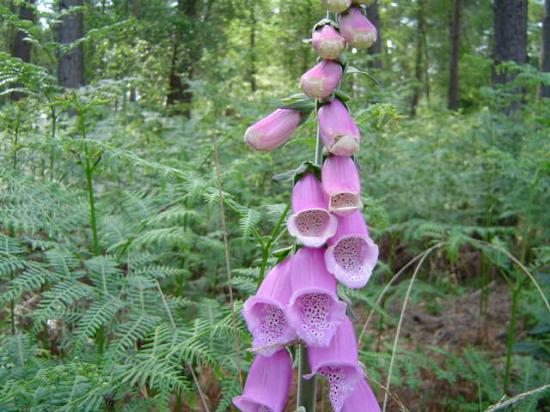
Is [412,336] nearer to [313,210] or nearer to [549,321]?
[549,321]

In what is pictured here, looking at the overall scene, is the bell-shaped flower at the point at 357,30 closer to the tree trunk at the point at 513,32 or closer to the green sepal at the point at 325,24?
the green sepal at the point at 325,24

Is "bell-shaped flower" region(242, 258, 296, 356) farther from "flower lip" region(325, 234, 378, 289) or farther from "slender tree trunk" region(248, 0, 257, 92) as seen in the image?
"slender tree trunk" region(248, 0, 257, 92)

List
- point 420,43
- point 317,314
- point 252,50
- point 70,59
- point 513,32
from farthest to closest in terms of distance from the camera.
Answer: point 420,43 → point 252,50 → point 513,32 → point 70,59 → point 317,314

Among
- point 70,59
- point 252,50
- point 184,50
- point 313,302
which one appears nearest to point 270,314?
point 313,302

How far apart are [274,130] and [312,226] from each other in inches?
11.3

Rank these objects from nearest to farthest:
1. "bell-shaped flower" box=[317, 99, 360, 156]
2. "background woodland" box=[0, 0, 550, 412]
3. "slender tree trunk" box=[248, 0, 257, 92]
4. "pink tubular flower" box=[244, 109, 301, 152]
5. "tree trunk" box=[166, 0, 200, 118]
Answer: "bell-shaped flower" box=[317, 99, 360, 156], "pink tubular flower" box=[244, 109, 301, 152], "background woodland" box=[0, 0, 550, 412], "tree trunk" box=[166, 0, 200, 118], "slender tree trunk" box=[248, 0, 257, 92]

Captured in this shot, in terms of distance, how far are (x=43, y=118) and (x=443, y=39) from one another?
2611cm

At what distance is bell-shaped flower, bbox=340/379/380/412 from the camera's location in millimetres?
1460

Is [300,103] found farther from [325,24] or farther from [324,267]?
[324,267]

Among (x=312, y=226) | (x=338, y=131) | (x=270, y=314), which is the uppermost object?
(x=338, y=131)

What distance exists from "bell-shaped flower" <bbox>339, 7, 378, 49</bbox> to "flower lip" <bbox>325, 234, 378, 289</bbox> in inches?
20.1

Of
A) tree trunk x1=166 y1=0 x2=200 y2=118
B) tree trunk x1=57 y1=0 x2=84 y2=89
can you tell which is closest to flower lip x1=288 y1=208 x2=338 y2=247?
tree trunk x1=57 y1=0 x2=84 y2=89

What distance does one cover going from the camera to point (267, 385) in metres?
1.44

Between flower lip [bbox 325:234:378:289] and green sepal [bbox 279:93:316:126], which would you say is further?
green sepal [bbox 279:93:316:126]
